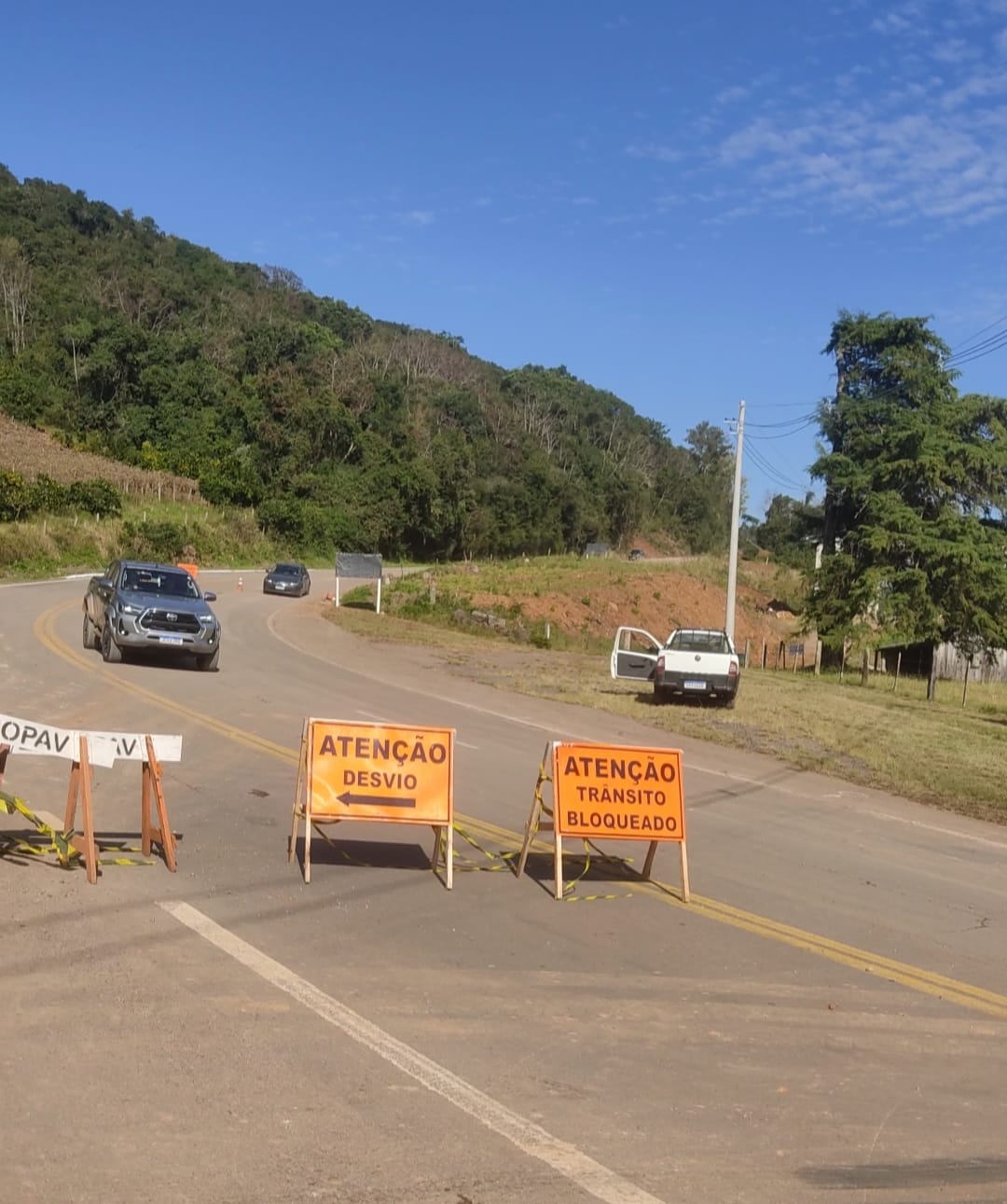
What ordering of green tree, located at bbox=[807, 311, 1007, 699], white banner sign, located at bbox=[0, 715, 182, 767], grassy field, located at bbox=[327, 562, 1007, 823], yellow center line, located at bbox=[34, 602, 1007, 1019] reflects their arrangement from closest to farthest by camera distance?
1. yellow center line, located at bbox=[34, 602, 1007, 1019]
2. white banner sign, located at bbox=[0, 715, 182, 767]
3. grassy field, located at bbox=[327, 562, 1007, 823]
4. green tree, located at bbox=[807, 311, 1007, 699]

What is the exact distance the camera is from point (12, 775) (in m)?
11.6

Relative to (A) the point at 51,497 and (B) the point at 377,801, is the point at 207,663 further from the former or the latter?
(A) the point at 51,497

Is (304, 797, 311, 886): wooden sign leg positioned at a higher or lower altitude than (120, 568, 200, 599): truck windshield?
lower

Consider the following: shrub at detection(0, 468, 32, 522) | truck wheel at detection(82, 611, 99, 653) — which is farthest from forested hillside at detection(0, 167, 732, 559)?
truck wheel at detection(82, 611, 99, 653)

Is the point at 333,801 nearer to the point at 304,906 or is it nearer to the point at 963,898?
the point at 304,906

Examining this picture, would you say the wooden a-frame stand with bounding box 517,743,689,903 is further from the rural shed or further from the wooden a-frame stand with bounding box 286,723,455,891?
the rural shed

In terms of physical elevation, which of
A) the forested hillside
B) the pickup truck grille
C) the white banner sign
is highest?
the forested hillside

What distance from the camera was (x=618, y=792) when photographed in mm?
9469

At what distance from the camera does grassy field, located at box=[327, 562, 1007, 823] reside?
56.1ft

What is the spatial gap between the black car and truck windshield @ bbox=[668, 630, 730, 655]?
29.4m

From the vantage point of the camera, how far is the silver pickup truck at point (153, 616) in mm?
21625

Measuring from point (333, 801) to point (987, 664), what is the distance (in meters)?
42.1

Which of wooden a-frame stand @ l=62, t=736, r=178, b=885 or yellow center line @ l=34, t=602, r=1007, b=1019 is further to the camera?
wooden a-frame stand @ l=62, t=736, r=178, b=885

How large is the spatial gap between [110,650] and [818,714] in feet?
43.5
